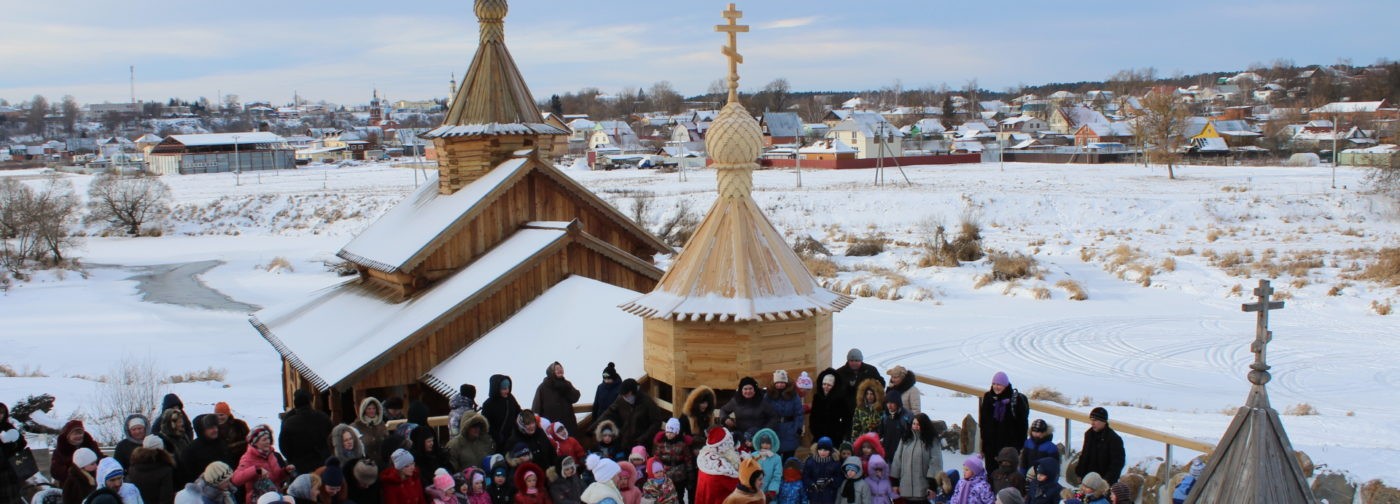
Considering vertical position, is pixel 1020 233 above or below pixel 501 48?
below

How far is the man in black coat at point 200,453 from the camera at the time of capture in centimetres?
820

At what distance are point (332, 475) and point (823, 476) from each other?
149 inches

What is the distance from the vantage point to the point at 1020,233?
1679 inches

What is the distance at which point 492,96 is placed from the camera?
62.4ft

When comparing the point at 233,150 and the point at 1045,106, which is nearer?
the point at 233,150

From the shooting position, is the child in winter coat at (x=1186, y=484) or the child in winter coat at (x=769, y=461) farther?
the child in winter coat at (x=769, y=461)

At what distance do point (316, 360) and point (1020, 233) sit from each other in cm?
3332

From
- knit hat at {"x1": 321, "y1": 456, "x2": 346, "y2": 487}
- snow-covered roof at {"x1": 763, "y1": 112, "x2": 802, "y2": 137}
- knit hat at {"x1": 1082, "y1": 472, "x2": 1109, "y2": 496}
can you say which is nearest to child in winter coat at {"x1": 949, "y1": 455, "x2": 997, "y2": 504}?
knit hat at {"x1": 1082, "y1": 472, "x2": 1109, "y2": 496}

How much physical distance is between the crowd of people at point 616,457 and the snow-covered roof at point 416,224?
6.59 metres

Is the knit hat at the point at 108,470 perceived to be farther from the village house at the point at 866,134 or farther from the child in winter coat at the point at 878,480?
the village house at the point at 866,134

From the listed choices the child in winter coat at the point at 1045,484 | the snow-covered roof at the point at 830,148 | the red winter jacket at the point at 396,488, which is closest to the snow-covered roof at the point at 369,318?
the red winter jacket at the point at 396,488

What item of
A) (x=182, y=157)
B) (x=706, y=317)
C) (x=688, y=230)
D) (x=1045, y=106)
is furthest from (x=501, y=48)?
(x=1045, y=106)

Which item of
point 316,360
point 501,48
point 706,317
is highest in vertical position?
point 501,48

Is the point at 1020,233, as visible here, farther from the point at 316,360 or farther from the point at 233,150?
the point at 233,150
